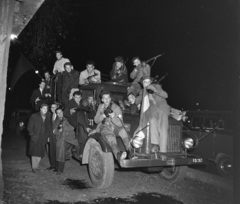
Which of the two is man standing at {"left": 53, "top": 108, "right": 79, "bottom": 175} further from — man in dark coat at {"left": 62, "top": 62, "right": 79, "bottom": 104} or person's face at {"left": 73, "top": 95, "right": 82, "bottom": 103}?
man in dark coat at {"left": 62, "top": 62, "right": 79, "bottom": 104}

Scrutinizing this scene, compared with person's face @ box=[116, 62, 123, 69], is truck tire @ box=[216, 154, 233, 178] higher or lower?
lower

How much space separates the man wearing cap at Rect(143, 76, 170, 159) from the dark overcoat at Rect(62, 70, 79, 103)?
2.96 metres

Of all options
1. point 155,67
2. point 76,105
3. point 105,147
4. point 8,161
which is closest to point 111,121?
point 105,147

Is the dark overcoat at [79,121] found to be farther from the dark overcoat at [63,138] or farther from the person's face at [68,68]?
the person's face at [68,68]

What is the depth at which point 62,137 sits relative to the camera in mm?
6473

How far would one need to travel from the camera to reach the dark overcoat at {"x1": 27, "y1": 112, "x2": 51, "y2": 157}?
6.52 m

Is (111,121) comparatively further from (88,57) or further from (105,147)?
(88,57)

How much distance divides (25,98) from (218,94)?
33.0m

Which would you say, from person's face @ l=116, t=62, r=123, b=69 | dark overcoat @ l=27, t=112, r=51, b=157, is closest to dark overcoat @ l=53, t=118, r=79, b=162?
dark overcoat @ l=27, t=112, r=51, b=157

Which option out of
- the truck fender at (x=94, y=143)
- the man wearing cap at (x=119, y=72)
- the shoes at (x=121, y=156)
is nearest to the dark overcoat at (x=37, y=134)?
the truck fender at (x=94, y=143)

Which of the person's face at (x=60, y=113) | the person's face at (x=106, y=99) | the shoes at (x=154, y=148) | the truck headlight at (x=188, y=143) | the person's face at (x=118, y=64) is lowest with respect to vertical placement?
the shoes at (x=154, y=148)

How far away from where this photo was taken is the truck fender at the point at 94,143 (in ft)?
16.5

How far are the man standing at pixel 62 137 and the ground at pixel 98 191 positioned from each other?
0.44 meters

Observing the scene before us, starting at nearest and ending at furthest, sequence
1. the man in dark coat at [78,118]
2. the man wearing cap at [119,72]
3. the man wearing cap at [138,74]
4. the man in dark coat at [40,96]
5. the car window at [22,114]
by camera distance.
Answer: the man in dark coat at [78,118], the man wearing cap at [138,74], the man wearing cap at [119,72], the man in dark coat at [40,96], the car window at [22,114]
